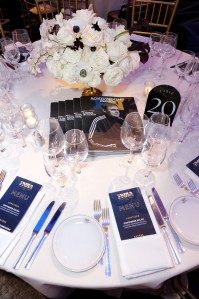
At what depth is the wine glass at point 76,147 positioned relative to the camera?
39.0 inches

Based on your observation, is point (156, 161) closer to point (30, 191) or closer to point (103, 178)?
point (103, 178)

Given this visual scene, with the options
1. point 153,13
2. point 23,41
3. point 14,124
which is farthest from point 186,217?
point 153,13

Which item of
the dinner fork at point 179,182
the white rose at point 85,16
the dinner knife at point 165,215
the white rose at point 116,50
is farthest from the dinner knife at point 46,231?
the white rose at point 85,16

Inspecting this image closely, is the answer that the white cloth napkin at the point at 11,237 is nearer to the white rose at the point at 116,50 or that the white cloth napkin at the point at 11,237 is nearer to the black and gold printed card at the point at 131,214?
the black and gold printed card at the point at 131,214

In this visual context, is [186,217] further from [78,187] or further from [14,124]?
[14,124]

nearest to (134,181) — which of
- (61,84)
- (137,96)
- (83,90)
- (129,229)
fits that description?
(129,229)

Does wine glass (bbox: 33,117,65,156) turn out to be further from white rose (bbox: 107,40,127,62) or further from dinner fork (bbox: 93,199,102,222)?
white rose (bbox: 107,40,127,62)

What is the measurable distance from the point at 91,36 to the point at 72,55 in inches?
5.2

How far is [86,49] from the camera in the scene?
1207 millimetres

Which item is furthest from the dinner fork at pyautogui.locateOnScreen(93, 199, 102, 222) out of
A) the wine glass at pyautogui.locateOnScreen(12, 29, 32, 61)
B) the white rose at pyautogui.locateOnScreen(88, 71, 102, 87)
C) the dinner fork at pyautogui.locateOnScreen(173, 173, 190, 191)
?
the wine glass at pyautogui.locateOnScreen(12, 29, 32, 61)

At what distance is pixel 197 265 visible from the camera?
0.79 m

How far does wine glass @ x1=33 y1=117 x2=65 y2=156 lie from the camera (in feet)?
3.51

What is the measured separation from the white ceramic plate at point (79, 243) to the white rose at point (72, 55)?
789mm

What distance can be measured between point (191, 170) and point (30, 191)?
2.34 ft
